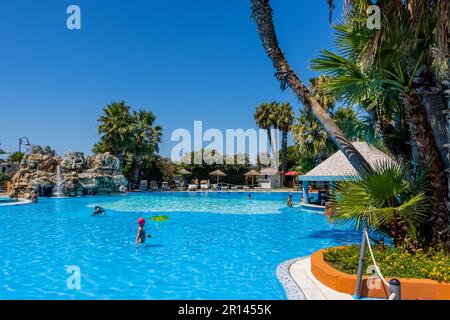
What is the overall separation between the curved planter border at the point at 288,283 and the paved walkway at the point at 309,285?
0.06 metres

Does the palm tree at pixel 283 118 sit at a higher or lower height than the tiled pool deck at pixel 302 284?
higher

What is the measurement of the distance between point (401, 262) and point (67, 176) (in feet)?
103

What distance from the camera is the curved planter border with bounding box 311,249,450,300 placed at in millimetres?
4750

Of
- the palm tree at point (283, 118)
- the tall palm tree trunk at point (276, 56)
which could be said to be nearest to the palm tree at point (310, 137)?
the palm tree at point (283, 118)

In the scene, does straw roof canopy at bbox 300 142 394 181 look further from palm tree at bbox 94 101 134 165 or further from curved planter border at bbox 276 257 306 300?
palm tree at bbox 94 101 134 165

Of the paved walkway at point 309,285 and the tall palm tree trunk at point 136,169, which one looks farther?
the tall palm tree trunk at point 136,169

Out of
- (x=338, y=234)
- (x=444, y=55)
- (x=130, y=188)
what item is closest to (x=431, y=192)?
(x=444, y=55)

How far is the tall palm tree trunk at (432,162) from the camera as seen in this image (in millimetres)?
5850

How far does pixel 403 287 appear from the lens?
493 centimetres

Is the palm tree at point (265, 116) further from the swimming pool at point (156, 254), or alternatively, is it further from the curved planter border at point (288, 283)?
the curved planter border at point (288, 283)

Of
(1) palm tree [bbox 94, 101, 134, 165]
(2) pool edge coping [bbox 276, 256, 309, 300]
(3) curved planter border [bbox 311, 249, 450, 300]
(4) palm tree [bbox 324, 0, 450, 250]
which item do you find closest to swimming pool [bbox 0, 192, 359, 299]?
(2) pool edge coping [bbox 276, 256, 309, 300]

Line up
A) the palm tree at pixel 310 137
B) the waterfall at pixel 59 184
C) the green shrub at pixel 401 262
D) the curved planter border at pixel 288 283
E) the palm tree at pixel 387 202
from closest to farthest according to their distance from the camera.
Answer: the green shrub at pixel 401 262 → the curved planter border at pixel 288 283 → the palm tree at pixel 387 202 → the palm tree at pixel 310 137 → the waterfall at pixel 59 184

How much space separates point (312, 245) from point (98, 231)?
8697 mm

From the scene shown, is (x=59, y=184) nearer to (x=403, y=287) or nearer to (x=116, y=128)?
(x=116, y=128)
